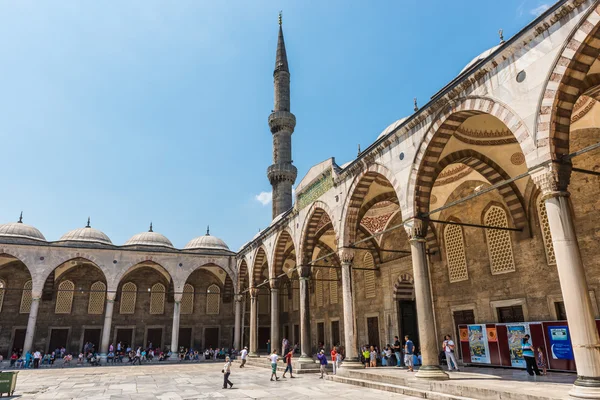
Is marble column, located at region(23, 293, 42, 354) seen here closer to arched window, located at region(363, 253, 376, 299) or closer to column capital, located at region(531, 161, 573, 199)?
arched window, located at region(363, 253, 376, 299)

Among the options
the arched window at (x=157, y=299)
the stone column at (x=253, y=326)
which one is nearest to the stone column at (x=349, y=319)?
the stone column at (x=253, y=326)

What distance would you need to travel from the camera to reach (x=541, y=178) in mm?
5840

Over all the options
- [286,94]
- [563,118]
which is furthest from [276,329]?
[286,94]

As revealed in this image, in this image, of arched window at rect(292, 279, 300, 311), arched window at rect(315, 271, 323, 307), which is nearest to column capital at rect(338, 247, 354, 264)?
arched window at rect(315, 271, 323, 307)

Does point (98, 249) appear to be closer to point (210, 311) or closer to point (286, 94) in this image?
point (210, 311)

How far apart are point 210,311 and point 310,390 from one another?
54.4ft

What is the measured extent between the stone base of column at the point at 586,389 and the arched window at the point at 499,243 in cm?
611

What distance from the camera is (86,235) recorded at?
23234 millimetres

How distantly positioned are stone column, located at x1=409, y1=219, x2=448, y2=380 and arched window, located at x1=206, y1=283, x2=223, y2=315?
1796 centimetres

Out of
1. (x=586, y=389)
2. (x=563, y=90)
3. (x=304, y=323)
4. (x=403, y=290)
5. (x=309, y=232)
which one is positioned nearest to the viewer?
(x=586, y=389)

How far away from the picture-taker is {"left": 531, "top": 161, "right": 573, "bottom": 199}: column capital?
18.7 feet

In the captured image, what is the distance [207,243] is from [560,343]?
2058cm

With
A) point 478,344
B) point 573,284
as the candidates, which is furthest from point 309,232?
point 573,284

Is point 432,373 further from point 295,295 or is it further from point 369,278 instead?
point 295,295
